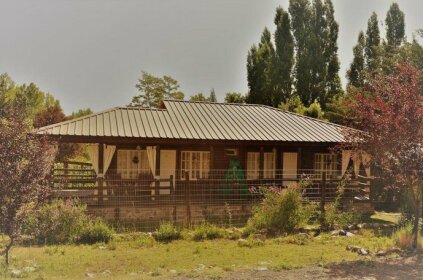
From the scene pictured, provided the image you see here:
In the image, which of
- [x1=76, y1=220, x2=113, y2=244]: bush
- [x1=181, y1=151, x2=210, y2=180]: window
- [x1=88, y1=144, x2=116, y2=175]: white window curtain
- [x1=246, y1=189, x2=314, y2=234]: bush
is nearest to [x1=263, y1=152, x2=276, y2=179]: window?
[x1=181, y1=151, x2=210, y2=180]: window

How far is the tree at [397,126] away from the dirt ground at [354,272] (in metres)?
2.13

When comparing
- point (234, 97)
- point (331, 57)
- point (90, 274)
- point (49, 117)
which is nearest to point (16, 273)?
point (90, 274)

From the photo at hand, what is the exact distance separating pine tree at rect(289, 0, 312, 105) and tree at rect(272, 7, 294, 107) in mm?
599

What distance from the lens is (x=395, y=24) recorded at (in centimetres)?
4000

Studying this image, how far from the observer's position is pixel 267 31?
1748 inches

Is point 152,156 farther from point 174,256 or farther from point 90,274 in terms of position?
point 90,274

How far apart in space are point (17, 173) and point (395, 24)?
4011cm

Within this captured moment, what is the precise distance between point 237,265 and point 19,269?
160 inches

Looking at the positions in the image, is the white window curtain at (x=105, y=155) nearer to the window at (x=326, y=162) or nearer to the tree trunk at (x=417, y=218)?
the window at (x=326, y=162)

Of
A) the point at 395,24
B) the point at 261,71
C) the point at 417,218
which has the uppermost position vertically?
the point at 395,24

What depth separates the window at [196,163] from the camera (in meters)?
19.5

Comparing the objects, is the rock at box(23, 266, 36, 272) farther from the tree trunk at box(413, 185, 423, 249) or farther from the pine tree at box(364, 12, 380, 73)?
the pine tree at box(364, 12, 380, 73)

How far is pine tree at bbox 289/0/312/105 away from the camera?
4092cm

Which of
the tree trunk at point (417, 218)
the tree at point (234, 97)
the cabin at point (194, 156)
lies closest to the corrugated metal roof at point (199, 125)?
the cabin at point (194, 156)
